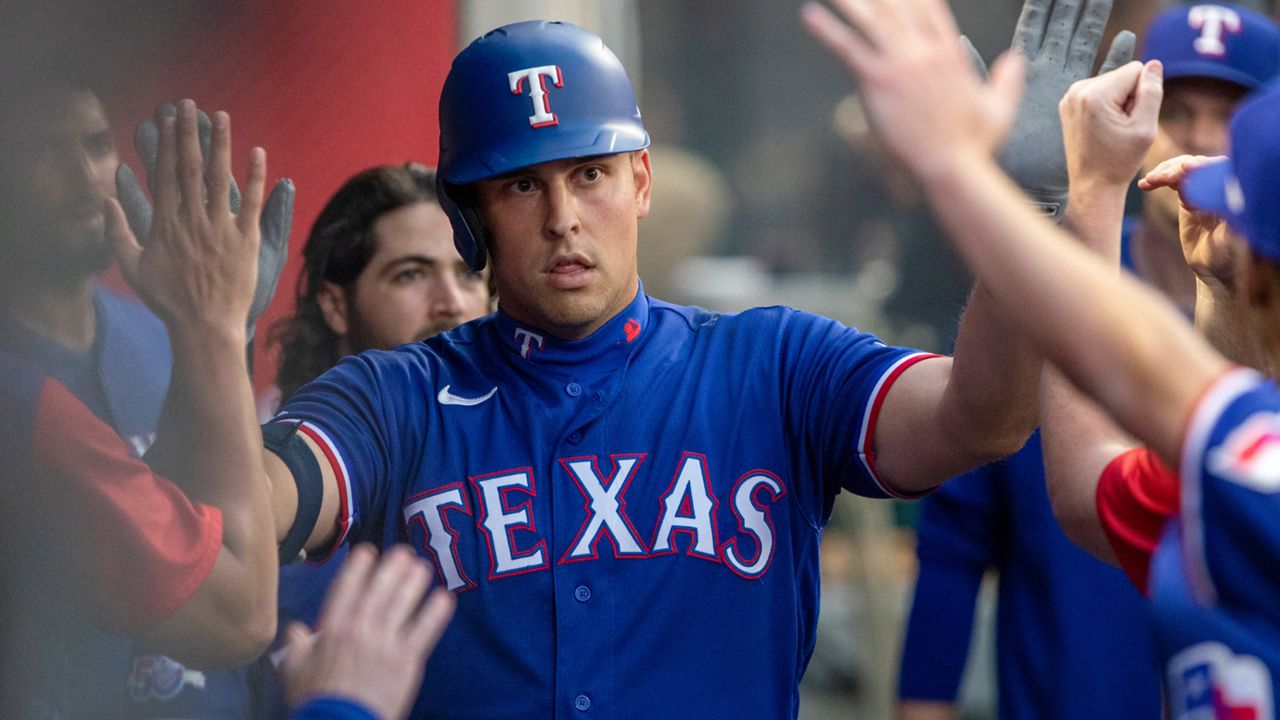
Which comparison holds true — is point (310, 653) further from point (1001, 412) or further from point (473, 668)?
point (1001, 412)

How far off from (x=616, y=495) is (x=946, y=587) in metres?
1.40

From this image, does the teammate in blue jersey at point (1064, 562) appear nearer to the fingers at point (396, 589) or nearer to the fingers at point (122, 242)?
the fingers at point (396, 589)

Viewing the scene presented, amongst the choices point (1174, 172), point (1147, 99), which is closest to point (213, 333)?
point (1147, 99)

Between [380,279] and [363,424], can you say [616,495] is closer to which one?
[363,424]

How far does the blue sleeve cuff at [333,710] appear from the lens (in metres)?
1.64

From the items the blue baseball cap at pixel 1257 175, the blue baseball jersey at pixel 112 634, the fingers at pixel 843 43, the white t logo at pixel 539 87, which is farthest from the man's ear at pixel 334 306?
the blue baseball cap at pixel 1257 175

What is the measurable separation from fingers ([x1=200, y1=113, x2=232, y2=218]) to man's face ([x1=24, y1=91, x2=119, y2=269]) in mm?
211

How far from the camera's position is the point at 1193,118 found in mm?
3541

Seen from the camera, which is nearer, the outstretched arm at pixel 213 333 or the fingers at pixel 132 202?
the outstretched arm at pixel 213 333

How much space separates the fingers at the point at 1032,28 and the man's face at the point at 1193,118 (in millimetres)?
1347

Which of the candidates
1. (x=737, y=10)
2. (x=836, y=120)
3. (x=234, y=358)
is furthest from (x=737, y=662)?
(x=737, y=10)

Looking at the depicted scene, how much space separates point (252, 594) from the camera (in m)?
2.07

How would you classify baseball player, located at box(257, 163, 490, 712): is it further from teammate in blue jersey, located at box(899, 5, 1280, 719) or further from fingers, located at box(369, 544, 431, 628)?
fingers, located at box(369, 544, 431, 628)

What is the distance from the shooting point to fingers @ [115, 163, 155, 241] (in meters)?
2.18
